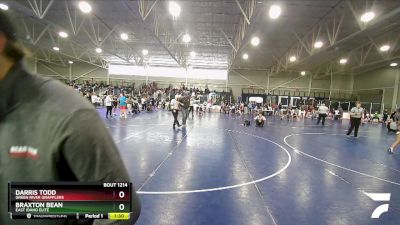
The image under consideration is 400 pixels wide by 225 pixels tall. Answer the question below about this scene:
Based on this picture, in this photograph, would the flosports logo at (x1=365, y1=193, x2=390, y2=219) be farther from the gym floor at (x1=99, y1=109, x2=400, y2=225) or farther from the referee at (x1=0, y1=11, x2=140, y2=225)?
the referee at (x1=0, y1=11, x2=140, y2=225)

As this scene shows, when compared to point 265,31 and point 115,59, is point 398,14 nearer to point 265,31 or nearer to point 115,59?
point 265,31

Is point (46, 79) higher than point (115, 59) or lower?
lower

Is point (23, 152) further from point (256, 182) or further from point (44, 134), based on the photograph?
point (256, 182)

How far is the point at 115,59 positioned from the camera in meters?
36.6

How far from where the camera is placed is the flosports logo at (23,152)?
86cm

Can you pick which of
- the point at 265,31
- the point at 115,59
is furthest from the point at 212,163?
the point at 115,59

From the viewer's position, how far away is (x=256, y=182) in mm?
5477

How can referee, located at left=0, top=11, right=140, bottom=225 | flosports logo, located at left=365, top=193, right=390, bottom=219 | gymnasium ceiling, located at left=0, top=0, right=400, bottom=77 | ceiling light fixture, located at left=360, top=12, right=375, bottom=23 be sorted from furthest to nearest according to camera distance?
gymnasium ceiling, located at left=0, top=0, right=400, bottom=77 → ceiling light fixture, located at left=360, top=12, right=375, bottom=23 → flosports logo, located at left=365, top=193, right=390, bottom=219 → referee, located at left=0, top=11, right=140, bottom=225

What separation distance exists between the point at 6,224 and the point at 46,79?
0.51 m

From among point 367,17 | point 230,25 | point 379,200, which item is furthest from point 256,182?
point 230,25

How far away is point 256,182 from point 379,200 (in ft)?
7.20
